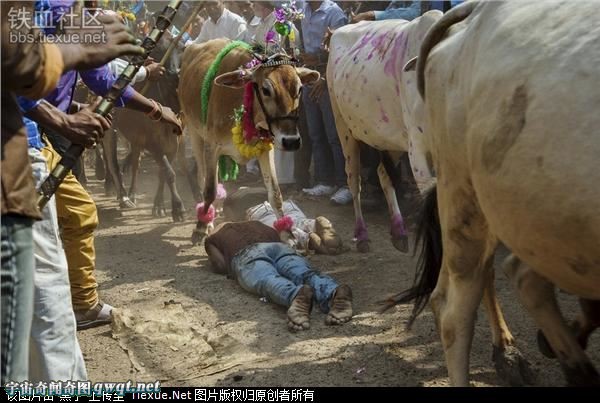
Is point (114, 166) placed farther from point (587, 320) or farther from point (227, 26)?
point (587, 320)

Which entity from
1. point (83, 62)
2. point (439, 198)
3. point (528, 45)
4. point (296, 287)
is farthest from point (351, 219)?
point (83, 62)

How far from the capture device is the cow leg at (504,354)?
12.1ft

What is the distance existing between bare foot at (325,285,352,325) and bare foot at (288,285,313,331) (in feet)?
0.41

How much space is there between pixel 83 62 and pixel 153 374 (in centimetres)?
219

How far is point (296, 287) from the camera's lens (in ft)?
16.0

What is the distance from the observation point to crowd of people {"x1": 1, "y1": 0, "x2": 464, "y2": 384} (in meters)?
2.20

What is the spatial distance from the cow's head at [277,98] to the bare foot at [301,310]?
1620 millimetres

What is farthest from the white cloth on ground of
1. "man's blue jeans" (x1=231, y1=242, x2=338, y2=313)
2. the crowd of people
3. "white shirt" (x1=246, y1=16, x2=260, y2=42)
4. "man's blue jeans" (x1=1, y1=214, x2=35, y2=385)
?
"man's blue jeans" (x1=1, y1=214, x2=35, y2=385)

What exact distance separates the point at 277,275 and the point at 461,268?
1989 millimetres

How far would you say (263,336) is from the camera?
4.50 meters

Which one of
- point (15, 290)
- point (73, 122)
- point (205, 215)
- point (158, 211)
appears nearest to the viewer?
point (15, 290)

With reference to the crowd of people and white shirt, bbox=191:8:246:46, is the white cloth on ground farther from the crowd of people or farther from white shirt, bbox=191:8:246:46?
white shirt, bbox=191:8:246:46

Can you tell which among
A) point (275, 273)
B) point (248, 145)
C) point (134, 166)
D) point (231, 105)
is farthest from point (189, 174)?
point (275, 273)

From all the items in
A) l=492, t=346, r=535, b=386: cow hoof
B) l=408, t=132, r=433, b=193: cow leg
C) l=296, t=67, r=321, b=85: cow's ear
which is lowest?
l=492, t=346, r=535, b=386: cow hoof
